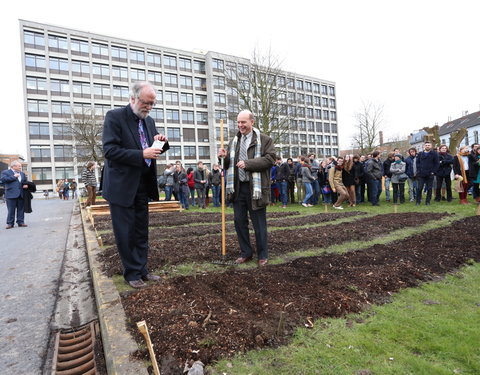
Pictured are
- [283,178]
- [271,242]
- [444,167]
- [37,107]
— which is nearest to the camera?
[271,242]

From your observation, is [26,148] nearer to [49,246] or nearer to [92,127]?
[92,127]

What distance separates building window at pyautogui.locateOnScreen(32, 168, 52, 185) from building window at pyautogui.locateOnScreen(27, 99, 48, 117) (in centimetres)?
936

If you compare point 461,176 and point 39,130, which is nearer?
point 461,176

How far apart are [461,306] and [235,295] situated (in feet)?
7.00

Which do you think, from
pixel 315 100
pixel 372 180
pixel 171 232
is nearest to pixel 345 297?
pixel 171 232

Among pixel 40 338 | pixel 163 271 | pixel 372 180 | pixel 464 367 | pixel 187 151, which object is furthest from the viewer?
pixel 187 151

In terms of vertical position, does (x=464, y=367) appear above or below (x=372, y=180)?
below

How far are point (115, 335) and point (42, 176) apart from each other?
60.4 metres

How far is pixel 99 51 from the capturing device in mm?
57562

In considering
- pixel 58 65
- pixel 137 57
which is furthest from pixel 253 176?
pixel 137 57

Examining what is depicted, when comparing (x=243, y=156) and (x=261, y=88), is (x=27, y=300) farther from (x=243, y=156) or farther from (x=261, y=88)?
(x=261, y=88)

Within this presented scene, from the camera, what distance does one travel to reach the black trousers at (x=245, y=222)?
4.40m

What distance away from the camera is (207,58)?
66.1 meters

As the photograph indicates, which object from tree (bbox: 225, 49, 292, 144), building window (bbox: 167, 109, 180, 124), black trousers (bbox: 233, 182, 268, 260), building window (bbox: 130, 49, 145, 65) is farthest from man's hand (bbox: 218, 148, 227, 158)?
building window (bbox: 130, 49, 145, 65)
